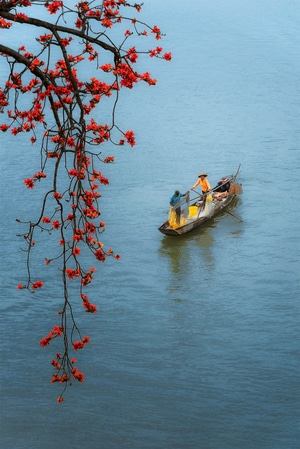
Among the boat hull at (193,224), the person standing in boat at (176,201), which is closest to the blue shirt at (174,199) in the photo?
the person standing in boat at (176,201)

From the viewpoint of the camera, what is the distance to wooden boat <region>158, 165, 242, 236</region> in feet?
60.7

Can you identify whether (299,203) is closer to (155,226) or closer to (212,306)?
(155,226)

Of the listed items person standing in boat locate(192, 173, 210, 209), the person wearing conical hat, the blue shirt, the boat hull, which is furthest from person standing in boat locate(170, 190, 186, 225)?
the person wearing conical hat

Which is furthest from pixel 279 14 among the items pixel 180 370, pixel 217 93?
pixel 180 370

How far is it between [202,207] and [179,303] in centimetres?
432

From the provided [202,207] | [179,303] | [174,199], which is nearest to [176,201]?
[174,199]

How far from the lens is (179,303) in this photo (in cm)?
1551

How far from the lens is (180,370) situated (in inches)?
514

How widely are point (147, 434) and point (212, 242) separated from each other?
25.2 ft

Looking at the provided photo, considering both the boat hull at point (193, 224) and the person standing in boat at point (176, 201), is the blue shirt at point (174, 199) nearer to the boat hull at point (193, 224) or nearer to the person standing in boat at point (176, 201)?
the person standing in boat at point (176, 201)

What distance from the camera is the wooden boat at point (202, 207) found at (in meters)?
18.5

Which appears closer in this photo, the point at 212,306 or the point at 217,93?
the point at 212,306

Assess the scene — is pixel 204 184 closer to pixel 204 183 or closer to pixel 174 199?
pixel 204 183

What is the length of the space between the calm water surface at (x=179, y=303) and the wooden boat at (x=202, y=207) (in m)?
0.26
